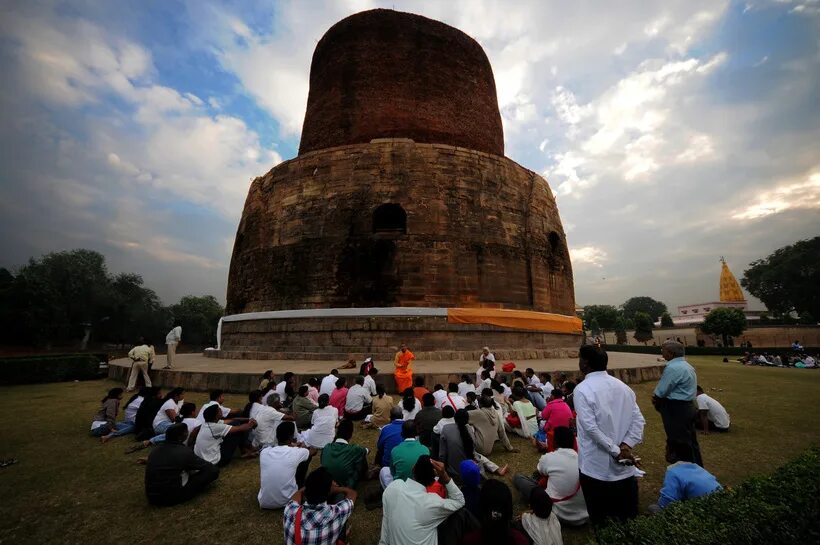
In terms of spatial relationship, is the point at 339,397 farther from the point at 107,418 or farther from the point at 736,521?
the point at 736,521

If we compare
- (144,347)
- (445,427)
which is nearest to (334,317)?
(144,347)

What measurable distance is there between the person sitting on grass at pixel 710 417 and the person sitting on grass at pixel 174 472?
683 cm

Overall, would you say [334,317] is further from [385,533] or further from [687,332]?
[687,332]

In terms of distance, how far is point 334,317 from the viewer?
11.5 metres

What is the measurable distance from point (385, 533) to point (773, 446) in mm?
5667

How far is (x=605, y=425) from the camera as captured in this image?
2.59 m

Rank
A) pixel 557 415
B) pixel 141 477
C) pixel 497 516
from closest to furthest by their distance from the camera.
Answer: pixel 497 516
pixel 141 477
pixel 557 415

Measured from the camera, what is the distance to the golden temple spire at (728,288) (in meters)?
61.2

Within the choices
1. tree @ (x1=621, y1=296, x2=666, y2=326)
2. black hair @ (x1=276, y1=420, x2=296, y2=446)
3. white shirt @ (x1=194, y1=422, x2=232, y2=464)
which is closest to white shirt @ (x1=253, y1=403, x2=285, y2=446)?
white shirt @ (x1=194, y1=422, x2=232, y2=464)

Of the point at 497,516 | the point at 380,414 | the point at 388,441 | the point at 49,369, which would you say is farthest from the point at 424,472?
the point at 49,369

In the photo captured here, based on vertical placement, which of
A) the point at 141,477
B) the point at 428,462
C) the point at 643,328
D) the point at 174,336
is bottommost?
the point at 141,477

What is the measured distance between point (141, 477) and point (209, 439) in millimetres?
841

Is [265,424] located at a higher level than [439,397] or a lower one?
lower

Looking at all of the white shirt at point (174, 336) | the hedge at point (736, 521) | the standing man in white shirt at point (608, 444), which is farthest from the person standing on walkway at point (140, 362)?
the hedge at point (736, 521)
